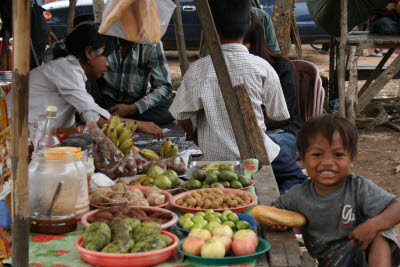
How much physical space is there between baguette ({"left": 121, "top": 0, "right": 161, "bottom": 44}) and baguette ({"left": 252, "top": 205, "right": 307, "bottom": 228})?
1.15 m

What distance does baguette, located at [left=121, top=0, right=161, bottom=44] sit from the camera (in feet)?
8.68

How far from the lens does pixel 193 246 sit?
1.84 metres

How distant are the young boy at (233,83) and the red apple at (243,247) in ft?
5.00

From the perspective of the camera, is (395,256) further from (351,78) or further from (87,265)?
(351,78)

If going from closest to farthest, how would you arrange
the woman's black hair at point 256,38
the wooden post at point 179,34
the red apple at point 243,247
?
the red apple at point 243,247 < the woman's black hair at point 256,38 < the wooden post at point 179,34

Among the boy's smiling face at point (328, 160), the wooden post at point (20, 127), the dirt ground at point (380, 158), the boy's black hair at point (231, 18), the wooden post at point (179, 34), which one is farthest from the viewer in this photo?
the dirt ground at point (380, 158)

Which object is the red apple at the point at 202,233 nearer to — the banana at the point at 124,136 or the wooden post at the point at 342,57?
the banana at the point at 124,136

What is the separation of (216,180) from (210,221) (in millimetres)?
628

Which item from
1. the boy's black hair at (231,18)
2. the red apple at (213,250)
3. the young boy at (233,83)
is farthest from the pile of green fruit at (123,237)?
the boy's black hair at (231,18)

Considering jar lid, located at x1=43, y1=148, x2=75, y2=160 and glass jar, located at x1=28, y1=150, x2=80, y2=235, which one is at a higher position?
jar lid, located at x1=43, y1=148, x2=75, y2=160

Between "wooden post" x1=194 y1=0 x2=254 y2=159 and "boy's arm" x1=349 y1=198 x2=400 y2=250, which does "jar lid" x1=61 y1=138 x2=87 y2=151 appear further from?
"boy's arm" x1=349 y1=198 x2=400 y2=250

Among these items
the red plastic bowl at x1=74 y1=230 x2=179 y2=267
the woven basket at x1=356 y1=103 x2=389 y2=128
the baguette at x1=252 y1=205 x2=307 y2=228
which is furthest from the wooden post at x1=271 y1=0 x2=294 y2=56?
the red plastic bowl at x1=74 y1=230 x2=179 y2=267

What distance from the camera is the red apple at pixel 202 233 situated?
1898 mm

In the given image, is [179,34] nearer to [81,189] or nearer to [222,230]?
[81,189]
